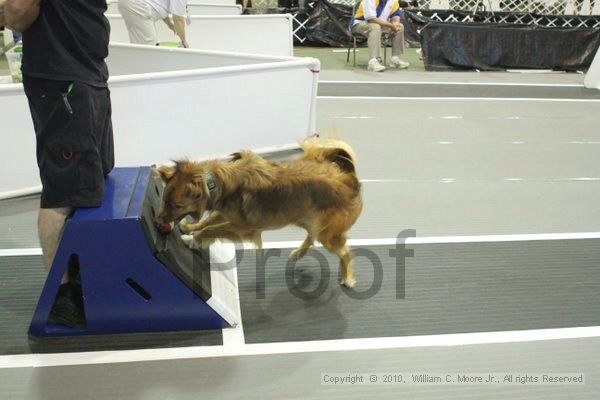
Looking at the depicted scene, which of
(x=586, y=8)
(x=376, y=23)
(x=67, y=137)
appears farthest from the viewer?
(x=586, y=8)

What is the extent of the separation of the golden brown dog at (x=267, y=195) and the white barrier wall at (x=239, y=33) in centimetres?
645

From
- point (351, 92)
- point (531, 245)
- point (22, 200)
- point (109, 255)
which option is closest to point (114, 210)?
point (109, 255)

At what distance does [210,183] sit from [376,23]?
7.61 m

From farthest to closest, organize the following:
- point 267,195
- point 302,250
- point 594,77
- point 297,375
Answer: point 594,77
point 302,250
point 267,195
point 297,375

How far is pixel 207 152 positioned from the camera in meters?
4.55

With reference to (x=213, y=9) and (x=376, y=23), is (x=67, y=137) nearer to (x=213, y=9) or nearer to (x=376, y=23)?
(x=376, y=23)

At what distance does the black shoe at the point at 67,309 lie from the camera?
7.94ft

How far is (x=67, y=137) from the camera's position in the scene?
2.15 m

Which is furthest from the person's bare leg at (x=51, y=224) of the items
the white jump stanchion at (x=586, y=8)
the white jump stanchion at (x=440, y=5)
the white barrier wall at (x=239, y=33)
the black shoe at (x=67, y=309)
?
the white jump stanchion at (x=586, y=8)

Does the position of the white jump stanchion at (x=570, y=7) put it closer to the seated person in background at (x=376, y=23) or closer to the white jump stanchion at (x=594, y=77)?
the white jump stanchion at (x=594, y=77)

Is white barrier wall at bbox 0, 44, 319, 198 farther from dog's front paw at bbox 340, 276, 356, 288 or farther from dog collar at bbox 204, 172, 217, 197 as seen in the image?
dog's front paw at bbox 340, 276, 356, 288

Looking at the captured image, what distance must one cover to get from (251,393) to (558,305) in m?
1.77

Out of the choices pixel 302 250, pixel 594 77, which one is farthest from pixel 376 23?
pixel 302 250

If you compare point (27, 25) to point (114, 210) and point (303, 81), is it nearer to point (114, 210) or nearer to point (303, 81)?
point (114, 210)
